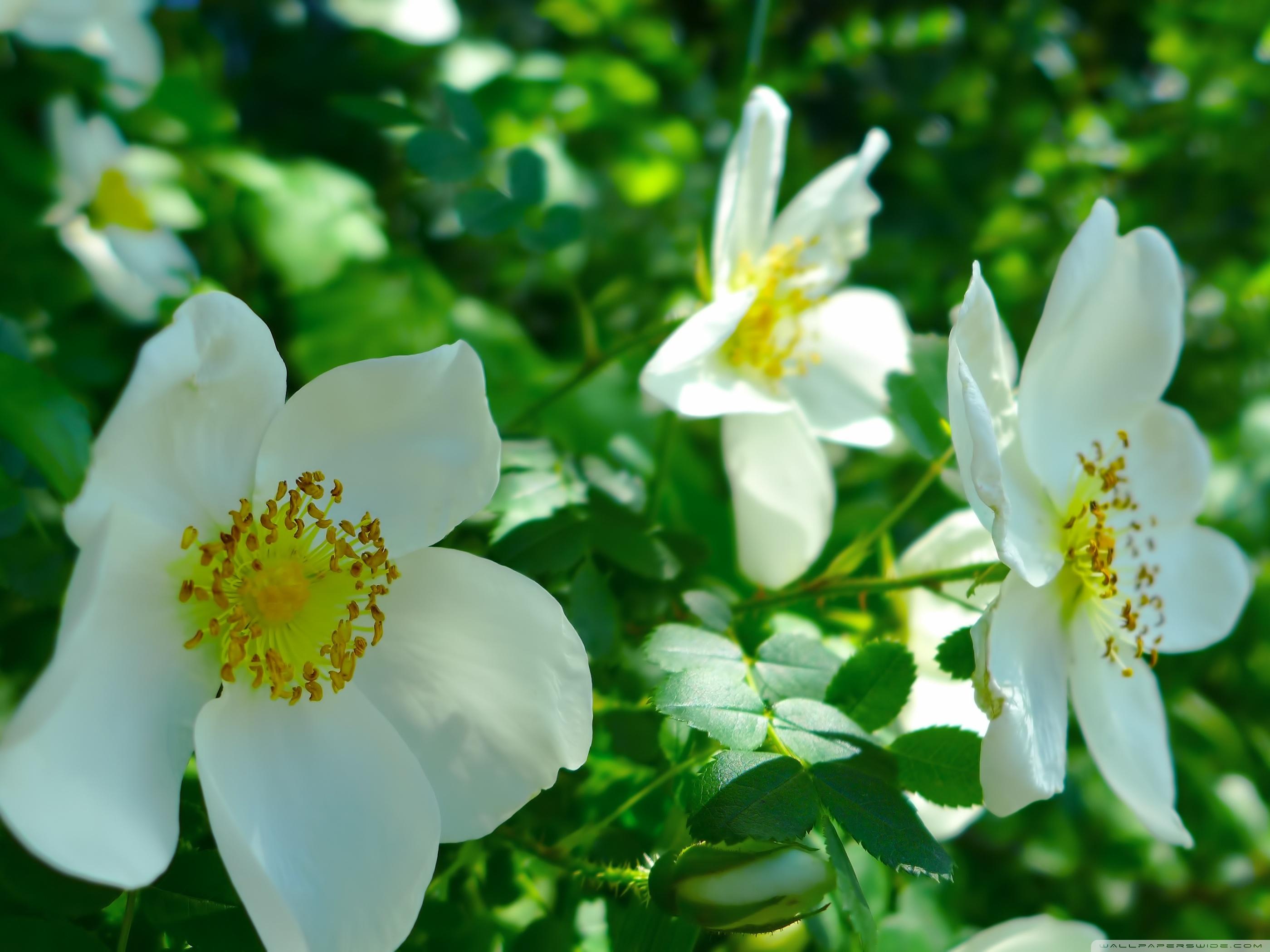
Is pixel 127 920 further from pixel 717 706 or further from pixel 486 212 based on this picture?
pixel 486 212

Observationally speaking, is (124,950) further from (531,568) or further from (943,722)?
(943,722)

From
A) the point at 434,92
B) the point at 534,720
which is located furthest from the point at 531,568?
the point at 434,92

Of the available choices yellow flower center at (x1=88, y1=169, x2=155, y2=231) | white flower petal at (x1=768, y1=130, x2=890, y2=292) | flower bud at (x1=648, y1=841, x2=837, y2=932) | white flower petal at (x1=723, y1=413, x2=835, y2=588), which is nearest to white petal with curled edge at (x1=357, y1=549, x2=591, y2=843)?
flower bud at (x1=648, y1=841, x2=837, y2=932)

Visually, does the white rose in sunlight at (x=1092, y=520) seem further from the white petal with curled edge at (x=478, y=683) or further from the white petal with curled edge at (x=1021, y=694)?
the white petal with curled edge at (x=478, y=683)

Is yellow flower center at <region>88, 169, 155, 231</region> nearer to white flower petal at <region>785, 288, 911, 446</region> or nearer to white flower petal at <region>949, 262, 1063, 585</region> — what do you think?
white flower petal at <region>785, 288, 911, 446</region>

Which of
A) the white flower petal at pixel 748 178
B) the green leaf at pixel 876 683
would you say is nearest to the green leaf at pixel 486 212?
the white flower petal at pixel 748 178

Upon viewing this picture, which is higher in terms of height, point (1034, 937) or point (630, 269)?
point (630, 269)

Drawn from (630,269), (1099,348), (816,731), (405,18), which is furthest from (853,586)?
(405,18)
